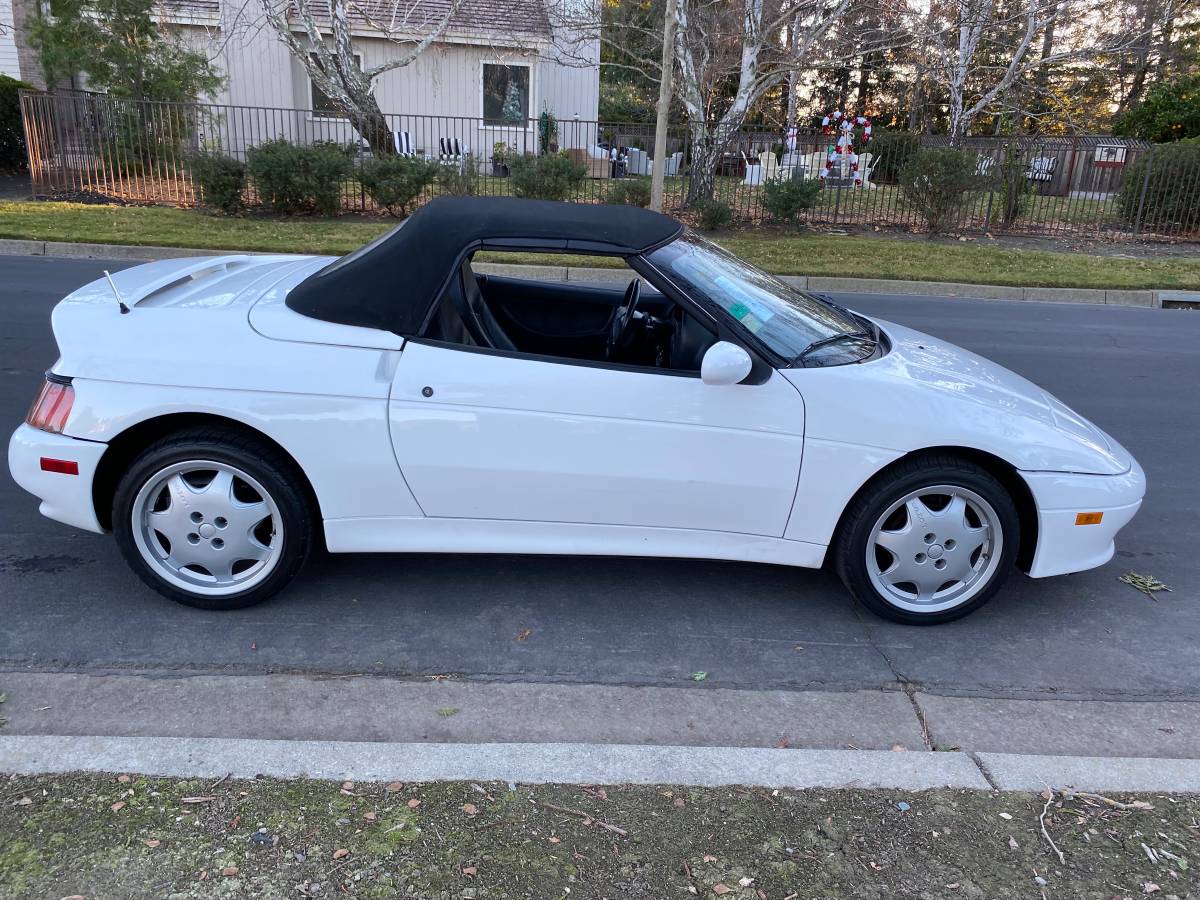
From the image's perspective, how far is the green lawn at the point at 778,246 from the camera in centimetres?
1316

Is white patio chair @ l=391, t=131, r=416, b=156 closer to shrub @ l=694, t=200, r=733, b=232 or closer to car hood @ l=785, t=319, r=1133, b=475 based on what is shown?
shrub @ l=694, t=200, r=733, b=232

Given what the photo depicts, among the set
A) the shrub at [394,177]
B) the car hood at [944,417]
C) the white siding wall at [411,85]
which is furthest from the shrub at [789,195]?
the car hood at [944,417]

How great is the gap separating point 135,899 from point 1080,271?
1473 cm

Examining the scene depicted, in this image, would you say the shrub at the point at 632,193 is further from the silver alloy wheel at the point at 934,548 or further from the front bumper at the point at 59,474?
the front bumper at the point at 59,474

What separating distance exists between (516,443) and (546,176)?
547 inches

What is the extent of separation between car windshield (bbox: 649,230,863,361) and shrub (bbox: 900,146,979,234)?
44.4 feet

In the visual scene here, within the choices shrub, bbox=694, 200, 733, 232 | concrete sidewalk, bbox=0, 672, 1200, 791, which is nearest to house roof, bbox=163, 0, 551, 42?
shrub, bbox=694, 200, 733, 232

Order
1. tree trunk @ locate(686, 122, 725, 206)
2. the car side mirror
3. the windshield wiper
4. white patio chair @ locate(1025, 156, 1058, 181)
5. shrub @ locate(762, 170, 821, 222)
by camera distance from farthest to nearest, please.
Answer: tree trunk @ locate(686, 122, 725, 206), white patio chair @ locate(1025, 156, 1058, 181), shrub @ locate(762, 170, 821, 222), the windshield wiper, the car side mirror

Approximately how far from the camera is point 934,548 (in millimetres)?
3689

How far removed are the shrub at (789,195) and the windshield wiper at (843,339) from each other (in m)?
13.1

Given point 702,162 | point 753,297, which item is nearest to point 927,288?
point 702,162

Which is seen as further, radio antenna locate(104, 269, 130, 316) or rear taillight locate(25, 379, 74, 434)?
radio antenna locate(104, 269, 130, 316)

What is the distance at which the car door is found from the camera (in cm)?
345

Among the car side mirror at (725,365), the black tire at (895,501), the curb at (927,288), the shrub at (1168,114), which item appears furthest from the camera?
the shrub at (1168,114)
